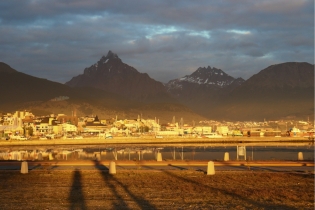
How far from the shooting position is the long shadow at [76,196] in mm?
16969

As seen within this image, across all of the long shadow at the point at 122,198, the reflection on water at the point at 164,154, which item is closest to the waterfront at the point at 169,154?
the reflection on water at the point at 164,154

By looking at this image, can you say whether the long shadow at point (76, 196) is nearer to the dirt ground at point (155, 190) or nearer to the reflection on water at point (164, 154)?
the dirt ground at point (155, 190)

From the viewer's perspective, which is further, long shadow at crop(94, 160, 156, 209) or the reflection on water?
the reflection on water

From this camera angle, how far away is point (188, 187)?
69.6 feet

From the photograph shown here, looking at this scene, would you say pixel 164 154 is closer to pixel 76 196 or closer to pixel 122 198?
pixel 76 196

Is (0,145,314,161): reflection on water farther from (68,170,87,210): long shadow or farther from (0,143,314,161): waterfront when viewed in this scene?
(68,170,87,210): long shadow

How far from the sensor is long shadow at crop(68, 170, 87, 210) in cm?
1697

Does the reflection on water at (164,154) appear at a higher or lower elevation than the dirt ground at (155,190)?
lower

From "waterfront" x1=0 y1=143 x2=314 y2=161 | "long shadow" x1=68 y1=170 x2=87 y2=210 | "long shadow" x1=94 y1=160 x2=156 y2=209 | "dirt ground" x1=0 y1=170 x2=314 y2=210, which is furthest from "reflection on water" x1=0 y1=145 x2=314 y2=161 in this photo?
"long shadow" x1=68 y1=170 x2=87 y2=210

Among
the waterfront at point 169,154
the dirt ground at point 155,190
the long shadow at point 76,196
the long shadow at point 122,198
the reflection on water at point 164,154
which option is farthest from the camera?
the reflection on water at point 164,154

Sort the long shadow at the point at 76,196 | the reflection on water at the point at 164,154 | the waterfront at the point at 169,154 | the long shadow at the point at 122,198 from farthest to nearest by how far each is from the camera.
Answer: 1. the reflection on water at the point at 164,154
2. the waterfront at the point at 169,154
3. the long shadow at the point at 76,196
4. the long shadow at the point at 122,198

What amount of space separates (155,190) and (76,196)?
328cm

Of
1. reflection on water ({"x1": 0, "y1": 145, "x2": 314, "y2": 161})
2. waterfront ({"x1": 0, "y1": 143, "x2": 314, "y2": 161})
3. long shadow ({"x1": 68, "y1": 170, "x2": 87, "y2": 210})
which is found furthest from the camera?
reflection on water ({"x1": 0, "y1": 145, "x2": 314, "y2": 161})

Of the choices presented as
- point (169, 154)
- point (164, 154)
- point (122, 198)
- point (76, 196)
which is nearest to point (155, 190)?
point (122, 198)
